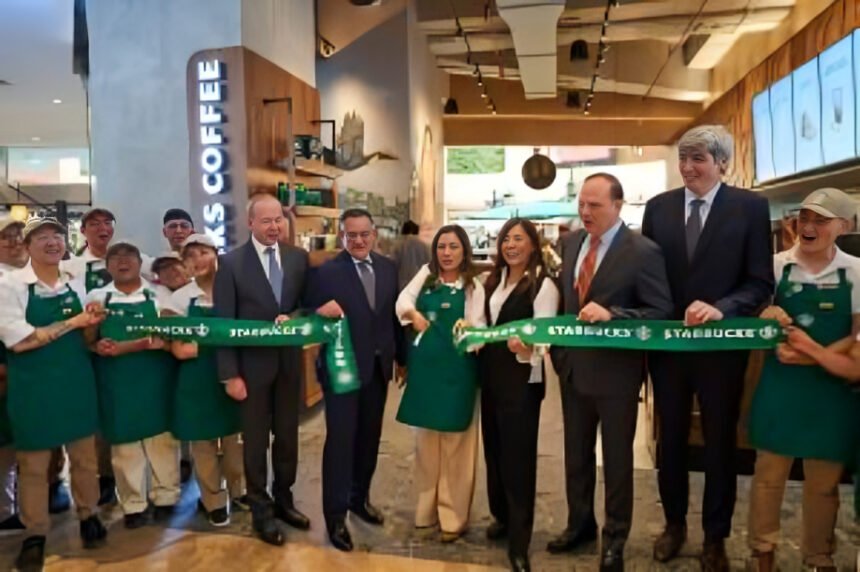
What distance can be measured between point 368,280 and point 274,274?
1.53 ft

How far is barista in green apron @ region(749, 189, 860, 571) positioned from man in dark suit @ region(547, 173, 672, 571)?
1.61ft

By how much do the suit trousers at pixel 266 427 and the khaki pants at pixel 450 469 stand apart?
0.67 meters

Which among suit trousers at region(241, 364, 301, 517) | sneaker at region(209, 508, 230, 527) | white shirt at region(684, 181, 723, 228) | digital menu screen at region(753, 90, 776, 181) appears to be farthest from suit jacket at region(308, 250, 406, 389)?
digital menu screen at region(753, 90, 776, 181)

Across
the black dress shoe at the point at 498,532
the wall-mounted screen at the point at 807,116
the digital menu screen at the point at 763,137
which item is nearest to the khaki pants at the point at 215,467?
the black dress shoe at the point at 498,532

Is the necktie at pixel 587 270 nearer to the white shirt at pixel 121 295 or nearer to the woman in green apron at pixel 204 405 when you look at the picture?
the woman in green apron at pixel 204 405

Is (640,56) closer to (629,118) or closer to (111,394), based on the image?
(629,118)

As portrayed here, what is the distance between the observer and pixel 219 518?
441cm

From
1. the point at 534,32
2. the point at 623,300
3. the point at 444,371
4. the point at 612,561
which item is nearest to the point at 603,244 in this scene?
the point at 623,300

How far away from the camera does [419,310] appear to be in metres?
4.00

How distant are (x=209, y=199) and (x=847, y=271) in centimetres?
486

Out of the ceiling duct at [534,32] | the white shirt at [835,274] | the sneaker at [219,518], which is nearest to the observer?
the white shirt at [835,274]

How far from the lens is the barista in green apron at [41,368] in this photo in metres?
3.83

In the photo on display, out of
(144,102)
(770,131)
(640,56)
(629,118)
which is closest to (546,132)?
(629,118)

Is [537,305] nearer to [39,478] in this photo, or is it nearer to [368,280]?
[368,280]
